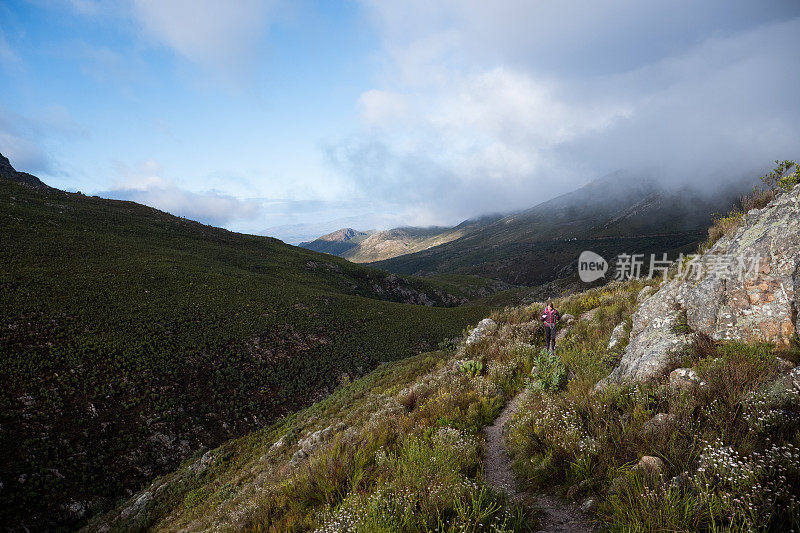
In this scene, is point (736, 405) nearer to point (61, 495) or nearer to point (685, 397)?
point (685, 397)

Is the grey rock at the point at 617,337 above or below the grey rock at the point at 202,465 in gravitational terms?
above

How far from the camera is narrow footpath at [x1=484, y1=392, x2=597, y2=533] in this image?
3.93 meters

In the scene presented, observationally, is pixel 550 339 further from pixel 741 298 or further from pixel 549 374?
pixel 741 298

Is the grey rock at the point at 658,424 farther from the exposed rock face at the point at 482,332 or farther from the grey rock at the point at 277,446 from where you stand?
the grey rock at the point at 277,446

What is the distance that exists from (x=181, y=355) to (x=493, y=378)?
27315 millimetres

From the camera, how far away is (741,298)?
249 inches

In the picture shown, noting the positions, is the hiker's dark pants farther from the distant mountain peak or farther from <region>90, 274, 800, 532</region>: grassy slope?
the distant mountain peak

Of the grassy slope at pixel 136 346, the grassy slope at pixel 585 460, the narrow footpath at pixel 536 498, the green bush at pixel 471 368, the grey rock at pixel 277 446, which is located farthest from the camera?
the grassy slope at pixel 136 346

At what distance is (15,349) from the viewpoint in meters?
20.8

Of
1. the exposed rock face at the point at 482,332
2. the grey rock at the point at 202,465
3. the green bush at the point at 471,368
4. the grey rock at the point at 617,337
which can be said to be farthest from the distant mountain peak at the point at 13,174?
the grey rock at the point at 617,337

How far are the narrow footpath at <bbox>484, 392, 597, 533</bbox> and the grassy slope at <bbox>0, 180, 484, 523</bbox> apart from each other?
19.8 metres

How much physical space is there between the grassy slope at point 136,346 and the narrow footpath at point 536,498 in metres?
19.8

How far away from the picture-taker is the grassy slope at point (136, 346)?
16.3 meters

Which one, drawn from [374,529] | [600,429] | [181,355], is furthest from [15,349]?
[600,429]
